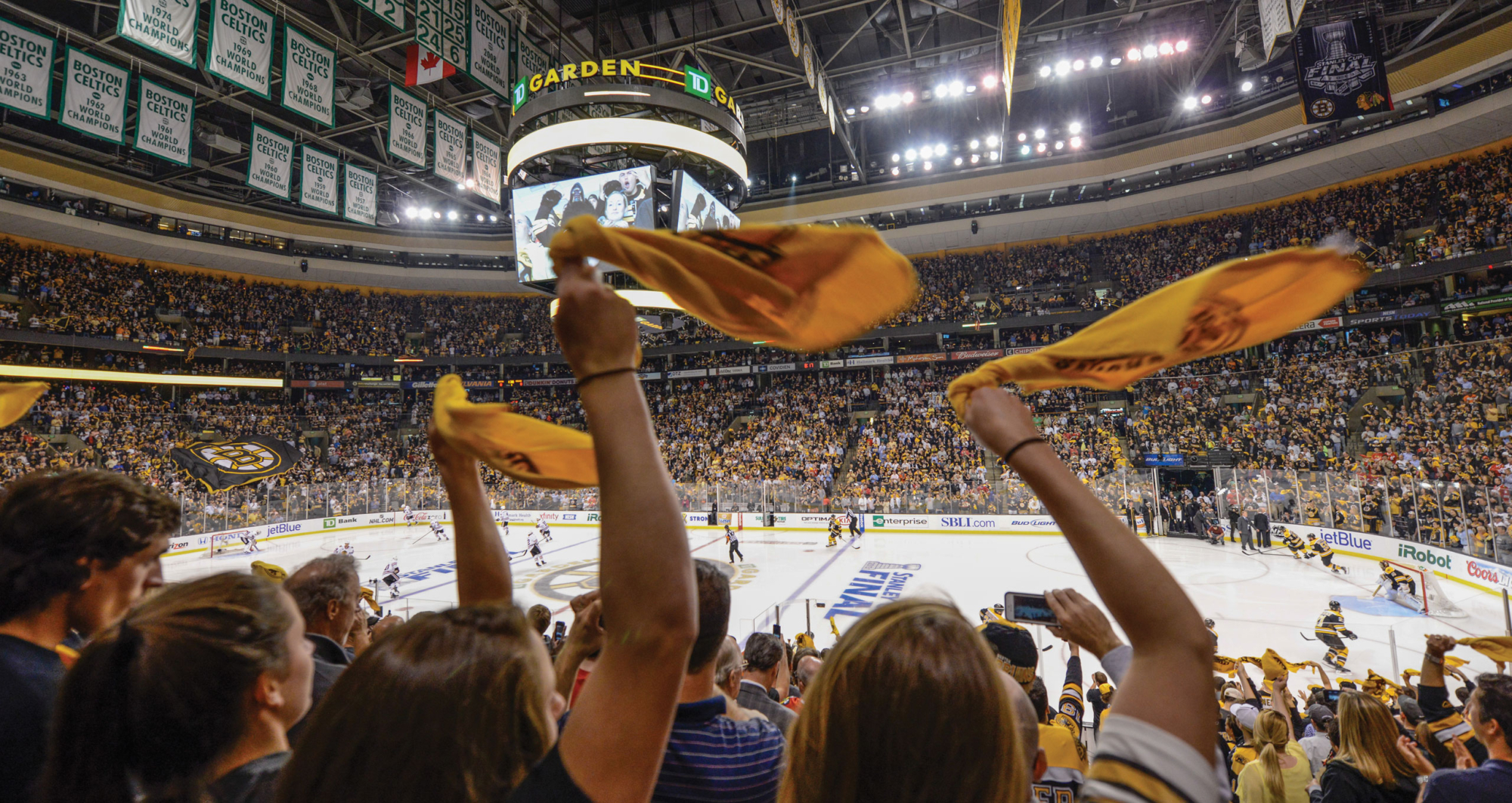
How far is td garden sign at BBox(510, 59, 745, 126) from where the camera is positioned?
11812 millimetres

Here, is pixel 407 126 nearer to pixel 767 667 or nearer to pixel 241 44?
pixel 241 44

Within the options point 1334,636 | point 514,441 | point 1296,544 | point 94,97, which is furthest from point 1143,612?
point 1296,544

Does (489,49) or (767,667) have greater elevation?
(489,49)

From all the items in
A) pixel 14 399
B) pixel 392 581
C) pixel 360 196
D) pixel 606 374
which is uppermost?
pixel 360 196

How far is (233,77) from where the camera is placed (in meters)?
11.1

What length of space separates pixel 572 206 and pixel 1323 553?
19.6 meters

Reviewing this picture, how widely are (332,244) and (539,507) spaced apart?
22128mm

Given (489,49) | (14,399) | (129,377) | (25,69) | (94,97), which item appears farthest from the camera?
(129,377)

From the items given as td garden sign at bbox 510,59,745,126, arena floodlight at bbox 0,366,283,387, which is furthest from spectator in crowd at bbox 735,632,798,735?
arena floodlight at bbox 0,366,283,387

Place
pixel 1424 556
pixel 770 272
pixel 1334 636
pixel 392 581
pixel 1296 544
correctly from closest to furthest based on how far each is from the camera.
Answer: pixel 770 272
pixel 1334 636
pixel 1424 556
pixel 392 581
pixel 1296 544

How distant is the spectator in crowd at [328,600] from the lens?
234cm

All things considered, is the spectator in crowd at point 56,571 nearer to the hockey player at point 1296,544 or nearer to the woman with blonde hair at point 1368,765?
the woman with blonde hair at point 1368,765

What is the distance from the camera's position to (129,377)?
31.1 metres

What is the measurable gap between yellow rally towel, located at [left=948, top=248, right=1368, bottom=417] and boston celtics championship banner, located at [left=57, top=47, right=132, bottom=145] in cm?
1689
